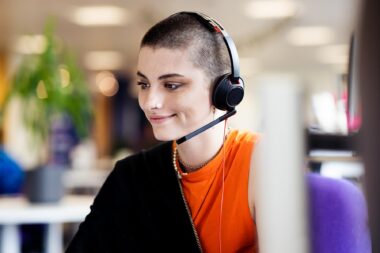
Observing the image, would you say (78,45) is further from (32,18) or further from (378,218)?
(378,218)

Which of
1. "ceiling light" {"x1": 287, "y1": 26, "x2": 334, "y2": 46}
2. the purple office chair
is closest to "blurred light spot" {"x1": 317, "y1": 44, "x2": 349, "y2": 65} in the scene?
"ceiling light" {"x1": 287, "y1": 26, "x2": 334, "y2": 46}

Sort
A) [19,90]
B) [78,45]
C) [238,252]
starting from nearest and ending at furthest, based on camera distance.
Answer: [238,252]
[19,90]
[78,45]

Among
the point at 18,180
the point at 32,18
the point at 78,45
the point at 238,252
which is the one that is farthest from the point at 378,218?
the point at 78,45

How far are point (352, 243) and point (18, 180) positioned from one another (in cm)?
221

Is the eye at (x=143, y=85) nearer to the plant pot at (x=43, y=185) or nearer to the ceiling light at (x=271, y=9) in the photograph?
the plant pot at (x=43, y=185)

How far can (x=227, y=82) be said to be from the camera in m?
0.99

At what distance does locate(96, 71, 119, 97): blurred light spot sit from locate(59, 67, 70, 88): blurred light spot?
10393mm

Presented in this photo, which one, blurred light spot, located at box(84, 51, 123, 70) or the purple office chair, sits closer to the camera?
the purple office chair

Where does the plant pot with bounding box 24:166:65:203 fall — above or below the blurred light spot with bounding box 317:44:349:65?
below

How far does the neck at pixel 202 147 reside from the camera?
3.37 ft

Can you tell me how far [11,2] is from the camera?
6.31 meters

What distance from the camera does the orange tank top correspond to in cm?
95

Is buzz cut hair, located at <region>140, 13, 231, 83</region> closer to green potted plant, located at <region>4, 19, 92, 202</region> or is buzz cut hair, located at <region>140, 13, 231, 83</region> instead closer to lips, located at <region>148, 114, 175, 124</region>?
lips, located at <region>148, 114, 175, 124</region>

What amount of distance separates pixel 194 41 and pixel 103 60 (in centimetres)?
1030
